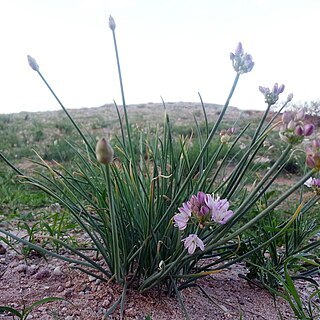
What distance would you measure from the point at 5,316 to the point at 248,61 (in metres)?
0.84

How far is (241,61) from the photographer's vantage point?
915 mm

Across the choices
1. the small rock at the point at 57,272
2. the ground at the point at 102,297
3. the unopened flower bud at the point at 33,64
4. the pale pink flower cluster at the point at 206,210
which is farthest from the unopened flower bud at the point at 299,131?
the small rock at the point at 57,272

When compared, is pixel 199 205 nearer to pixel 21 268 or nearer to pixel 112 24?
pixel 112 24

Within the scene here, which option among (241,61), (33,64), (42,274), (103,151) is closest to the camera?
(103,151)

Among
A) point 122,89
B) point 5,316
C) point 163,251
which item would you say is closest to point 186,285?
point 163,251

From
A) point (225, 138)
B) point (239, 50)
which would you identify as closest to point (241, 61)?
point (239, 50)

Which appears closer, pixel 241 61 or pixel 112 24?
pixel 241 61

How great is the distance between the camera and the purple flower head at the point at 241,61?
914 mm

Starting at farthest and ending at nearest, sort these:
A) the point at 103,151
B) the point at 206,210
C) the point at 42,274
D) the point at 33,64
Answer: the point at 42,274
the point at 33,64
the point at 206,210
the point at 103,151

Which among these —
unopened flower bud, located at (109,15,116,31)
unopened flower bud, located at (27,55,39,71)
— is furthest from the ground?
unopened flower bud, located at (109,15,116,31)

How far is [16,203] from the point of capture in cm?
254

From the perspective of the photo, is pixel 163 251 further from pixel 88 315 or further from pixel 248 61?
pixel 248 61

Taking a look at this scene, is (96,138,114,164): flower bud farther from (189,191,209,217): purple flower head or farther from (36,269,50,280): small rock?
(36,269,50,280): small rock

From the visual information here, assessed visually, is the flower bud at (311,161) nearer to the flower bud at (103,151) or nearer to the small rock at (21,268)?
the flower bud at (103,151)
